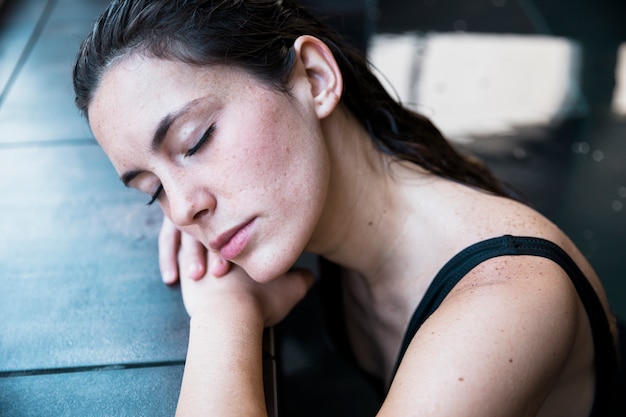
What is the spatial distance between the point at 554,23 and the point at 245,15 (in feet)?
6.56

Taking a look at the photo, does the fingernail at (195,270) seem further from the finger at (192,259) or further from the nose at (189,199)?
the nose at (189,199)

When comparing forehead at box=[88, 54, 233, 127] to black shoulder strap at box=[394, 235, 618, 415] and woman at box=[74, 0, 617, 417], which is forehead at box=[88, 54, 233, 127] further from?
black shoulder strap at box=[394, 235, 618, 415]

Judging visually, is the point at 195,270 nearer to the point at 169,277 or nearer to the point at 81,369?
the point at 169,277

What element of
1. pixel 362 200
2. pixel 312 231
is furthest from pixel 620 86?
pixel 312 231

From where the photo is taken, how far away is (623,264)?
5.88 ft

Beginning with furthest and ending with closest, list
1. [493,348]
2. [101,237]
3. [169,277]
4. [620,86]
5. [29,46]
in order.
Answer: [620,86], [29,46], [101,237], [169,277], [493,348]

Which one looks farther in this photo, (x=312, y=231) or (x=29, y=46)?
(x=29, y=46)

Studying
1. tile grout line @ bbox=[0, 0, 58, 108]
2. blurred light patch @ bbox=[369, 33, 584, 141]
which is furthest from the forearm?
blurred light patch @ bbox=[369, 33, 584, 141]

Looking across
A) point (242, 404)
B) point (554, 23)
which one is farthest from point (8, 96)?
point (554, 23)

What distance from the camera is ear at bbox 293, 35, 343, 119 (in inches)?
38.9

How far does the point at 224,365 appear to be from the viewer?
89 centimetres

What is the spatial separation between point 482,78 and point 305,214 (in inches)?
64.0

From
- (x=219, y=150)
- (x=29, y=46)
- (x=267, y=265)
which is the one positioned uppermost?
(x=219, y=150)

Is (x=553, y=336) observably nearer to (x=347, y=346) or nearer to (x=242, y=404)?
(x=242, y=404)
